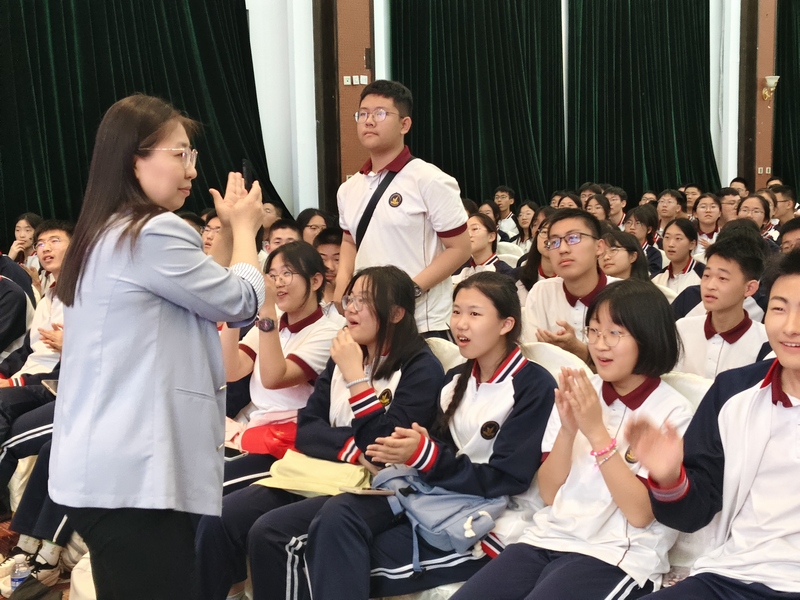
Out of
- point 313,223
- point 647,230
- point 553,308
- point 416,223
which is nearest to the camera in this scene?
point 416,223

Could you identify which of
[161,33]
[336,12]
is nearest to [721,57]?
[336,12]

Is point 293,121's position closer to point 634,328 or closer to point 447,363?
point 447,363

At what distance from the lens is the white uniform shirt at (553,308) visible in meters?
2.81

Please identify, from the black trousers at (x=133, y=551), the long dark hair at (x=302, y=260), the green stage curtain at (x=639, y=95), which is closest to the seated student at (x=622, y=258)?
the long dark hair at (x=302, y=260)

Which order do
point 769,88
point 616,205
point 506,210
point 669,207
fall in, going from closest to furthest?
point 669,207
point 616,205
point 506,210
point 769,88

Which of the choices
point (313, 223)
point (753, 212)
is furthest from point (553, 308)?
point (753, 212)

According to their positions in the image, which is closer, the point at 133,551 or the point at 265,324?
the point at 133,551

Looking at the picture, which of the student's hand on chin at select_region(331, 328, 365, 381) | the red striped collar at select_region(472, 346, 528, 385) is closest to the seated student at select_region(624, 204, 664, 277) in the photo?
the red striped collar at select_region(472, 346, 528, 385)

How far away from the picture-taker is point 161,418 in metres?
1.37

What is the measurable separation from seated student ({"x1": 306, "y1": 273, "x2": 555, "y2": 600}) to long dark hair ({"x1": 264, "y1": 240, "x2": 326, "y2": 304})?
684mm

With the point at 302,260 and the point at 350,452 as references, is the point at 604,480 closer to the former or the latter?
the point at 350,452

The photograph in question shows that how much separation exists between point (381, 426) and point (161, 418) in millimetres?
730

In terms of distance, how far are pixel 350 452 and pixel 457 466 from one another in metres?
0.35

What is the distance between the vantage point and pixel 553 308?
2900 mm
